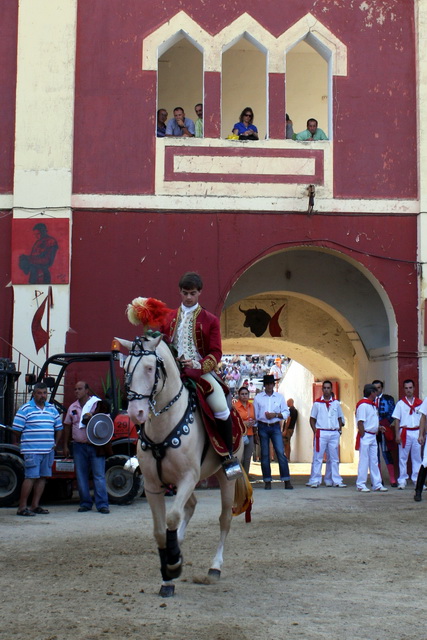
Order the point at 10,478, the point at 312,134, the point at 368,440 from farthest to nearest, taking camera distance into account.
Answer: the point at 312,134 → the point at 368,440 → the point at 10,478

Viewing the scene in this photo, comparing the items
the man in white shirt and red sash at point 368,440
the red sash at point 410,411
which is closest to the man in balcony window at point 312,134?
the man in white shirt and red sash at point 368,440

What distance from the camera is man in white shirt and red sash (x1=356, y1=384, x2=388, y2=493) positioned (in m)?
14.8

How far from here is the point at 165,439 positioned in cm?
686

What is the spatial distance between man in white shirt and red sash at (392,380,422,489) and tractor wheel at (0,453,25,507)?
6.35 meters

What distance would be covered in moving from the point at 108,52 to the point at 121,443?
714 cm


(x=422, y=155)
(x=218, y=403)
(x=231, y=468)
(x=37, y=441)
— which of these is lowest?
(x=37, y=441)

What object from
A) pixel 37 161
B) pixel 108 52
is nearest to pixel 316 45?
pixel 108 52

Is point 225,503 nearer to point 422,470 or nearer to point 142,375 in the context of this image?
point 142,375

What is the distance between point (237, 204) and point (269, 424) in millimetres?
3905

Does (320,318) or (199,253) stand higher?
(199,253)

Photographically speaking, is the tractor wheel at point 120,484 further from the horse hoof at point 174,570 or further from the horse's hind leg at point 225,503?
the horse hoof at point 174,570

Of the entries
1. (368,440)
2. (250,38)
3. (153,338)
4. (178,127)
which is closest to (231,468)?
(153,338)

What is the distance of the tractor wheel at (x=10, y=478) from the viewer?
12.5 m

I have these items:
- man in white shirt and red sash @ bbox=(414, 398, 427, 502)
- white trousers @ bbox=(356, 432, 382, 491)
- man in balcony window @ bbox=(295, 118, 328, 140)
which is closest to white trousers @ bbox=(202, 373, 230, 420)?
man in white shirt and red sash @ bbox=(414, 398, 427, 502)
